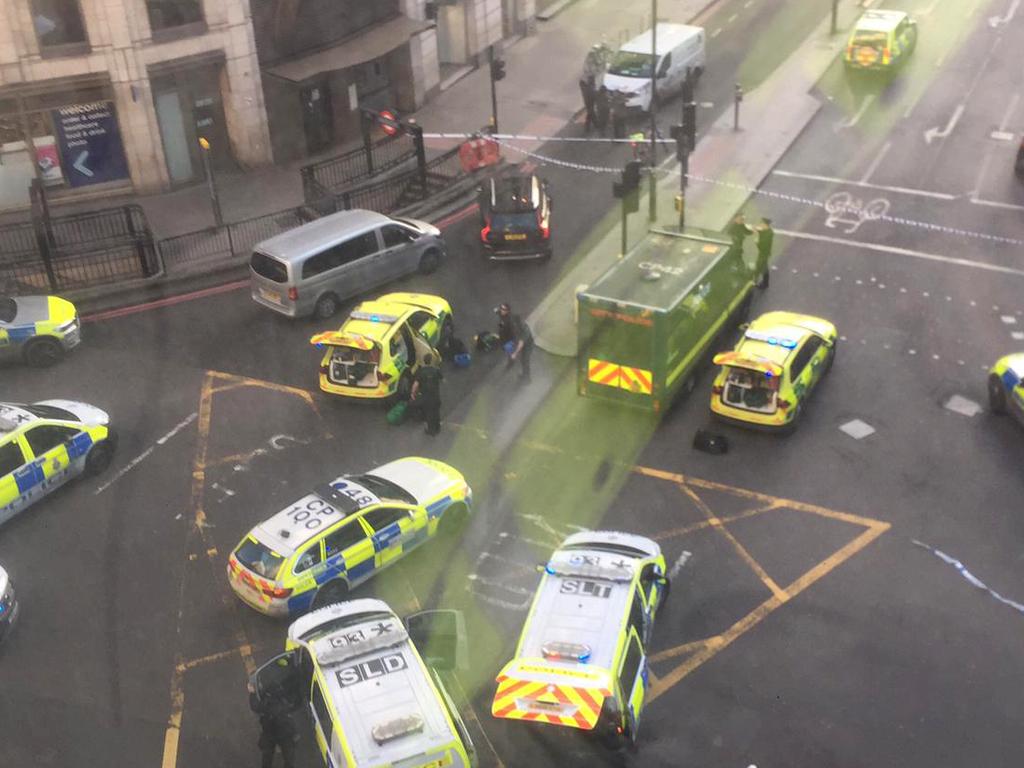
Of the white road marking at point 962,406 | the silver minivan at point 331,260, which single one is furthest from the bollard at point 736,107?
the white road marking at point 962,406

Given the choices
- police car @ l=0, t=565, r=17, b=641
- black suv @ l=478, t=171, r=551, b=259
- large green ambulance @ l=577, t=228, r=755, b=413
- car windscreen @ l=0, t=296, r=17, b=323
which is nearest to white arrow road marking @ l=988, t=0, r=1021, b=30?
black suv @ l=478, t=171, r=551, b=259

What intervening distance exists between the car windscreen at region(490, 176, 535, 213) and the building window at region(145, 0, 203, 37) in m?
9.69

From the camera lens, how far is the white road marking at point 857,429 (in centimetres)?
2083

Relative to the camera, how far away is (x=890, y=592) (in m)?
17.2

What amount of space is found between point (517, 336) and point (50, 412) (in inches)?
347

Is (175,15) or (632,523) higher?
(175,15)

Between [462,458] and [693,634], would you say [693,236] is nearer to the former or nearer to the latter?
[462,458]

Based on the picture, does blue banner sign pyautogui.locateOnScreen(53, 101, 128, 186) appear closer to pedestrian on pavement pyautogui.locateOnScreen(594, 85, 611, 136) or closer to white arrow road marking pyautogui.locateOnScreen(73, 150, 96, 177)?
white arrow road marking pyautogui.locateOnScreen(73, 150, 96, 177)

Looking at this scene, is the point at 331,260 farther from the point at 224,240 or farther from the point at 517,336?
the point at 517,336

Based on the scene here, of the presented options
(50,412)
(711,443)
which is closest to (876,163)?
(711,443)

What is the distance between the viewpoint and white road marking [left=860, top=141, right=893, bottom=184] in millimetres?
31922

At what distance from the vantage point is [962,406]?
2155 centimetres

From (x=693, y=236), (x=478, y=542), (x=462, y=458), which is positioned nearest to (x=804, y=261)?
(x=693, y=236)

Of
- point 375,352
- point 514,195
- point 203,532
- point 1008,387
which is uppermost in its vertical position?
point 514,195
